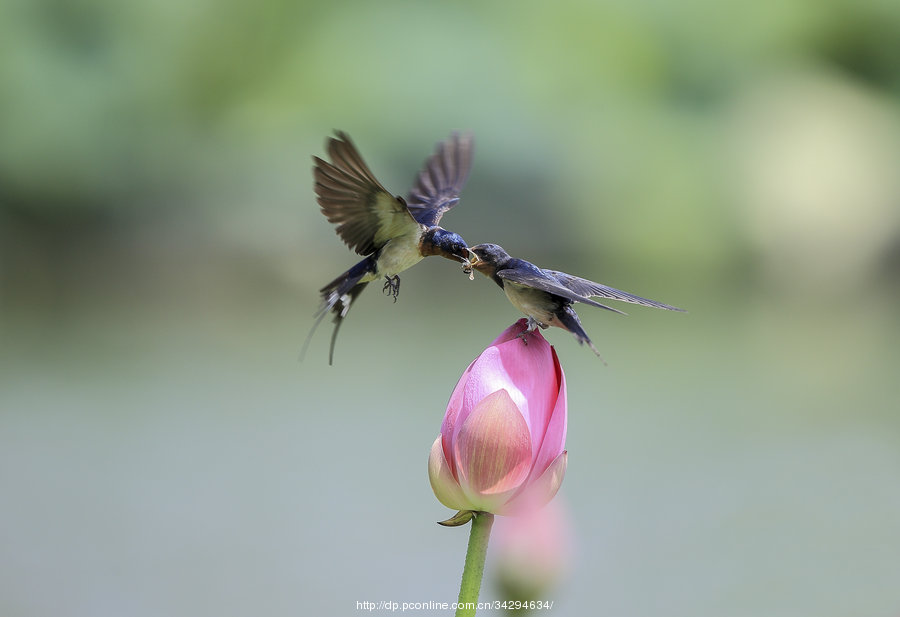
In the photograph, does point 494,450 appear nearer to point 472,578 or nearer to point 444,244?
point 472,578

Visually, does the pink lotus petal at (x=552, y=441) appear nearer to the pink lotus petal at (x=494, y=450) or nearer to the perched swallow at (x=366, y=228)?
the pink lotus petal at (x=494, y=450)

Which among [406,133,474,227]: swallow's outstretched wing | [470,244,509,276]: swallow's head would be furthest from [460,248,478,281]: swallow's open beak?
[406,133,474,227]: swallow's outstretched wing

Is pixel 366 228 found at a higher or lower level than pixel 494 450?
higher

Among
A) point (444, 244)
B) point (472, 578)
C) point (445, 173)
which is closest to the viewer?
point (472, 578)

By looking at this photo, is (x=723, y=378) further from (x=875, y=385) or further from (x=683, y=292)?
(x=683, y=292)

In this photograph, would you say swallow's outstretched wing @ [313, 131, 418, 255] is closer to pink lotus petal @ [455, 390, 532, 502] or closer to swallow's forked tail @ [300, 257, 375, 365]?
swallow's forked tail @ [300, 257, 375, 365]

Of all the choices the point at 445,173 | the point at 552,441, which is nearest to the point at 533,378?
the point at 552,441
